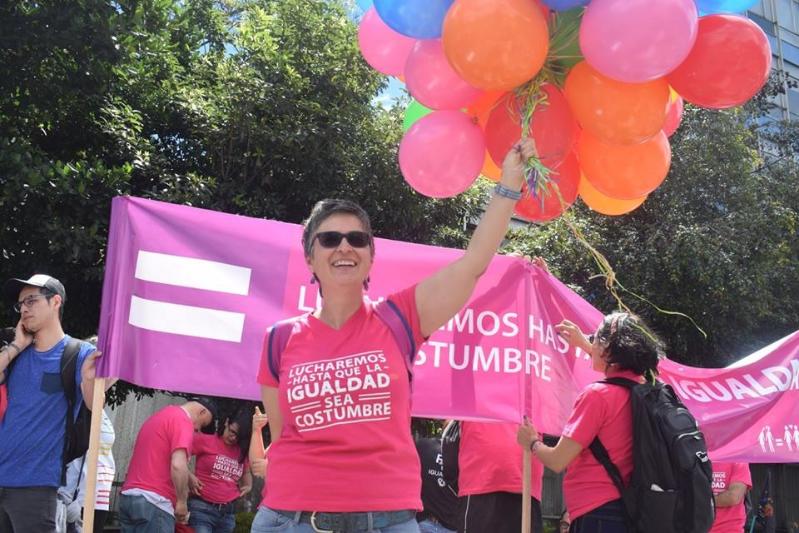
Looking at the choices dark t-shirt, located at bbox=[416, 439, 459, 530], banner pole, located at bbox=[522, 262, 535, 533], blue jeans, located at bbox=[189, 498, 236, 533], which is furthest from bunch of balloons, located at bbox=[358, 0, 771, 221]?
blue jeans, located at bbox=[189, 498, 236, 533]

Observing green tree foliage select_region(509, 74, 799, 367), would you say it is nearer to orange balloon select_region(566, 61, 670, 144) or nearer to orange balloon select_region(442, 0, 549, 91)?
orange balloon select_region(566, 61, 670, 144)

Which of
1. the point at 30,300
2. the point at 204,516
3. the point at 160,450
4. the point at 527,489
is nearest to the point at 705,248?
the point at 204,516

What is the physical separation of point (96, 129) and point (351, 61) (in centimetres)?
286

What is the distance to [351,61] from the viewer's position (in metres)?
9.48

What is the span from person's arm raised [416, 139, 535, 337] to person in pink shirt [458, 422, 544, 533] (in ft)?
7.19

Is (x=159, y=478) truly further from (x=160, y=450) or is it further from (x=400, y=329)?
(x=400, y=329)

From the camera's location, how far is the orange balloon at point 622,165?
3.28m

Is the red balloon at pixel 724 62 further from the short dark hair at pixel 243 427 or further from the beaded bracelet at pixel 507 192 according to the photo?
the short dark hair at pixel 243 427

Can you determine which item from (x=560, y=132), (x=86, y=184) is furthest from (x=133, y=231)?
(x=86, y=184)

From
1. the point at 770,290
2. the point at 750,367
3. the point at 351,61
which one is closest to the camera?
Result: the point at 750,367

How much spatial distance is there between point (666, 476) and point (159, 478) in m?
3.88

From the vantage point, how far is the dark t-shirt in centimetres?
531

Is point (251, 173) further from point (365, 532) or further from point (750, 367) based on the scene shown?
point (365, 532)

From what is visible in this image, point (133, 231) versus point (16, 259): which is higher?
point (16, 259)
